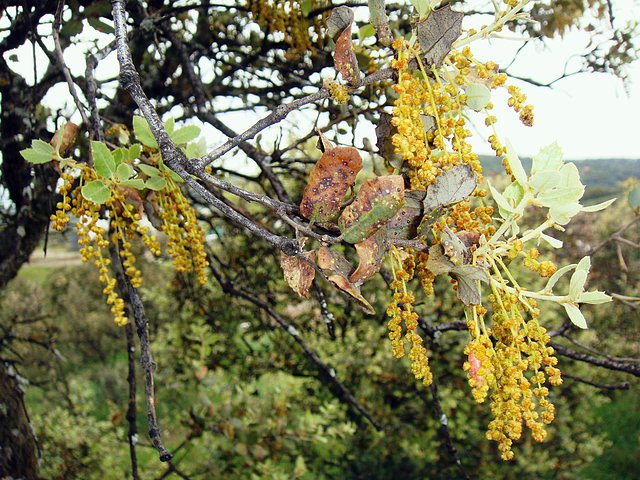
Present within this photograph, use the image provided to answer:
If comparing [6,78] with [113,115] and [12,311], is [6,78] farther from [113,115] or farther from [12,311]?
[12,311]

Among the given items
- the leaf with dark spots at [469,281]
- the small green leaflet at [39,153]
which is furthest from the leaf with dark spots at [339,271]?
the small green leaflet at [39,153]

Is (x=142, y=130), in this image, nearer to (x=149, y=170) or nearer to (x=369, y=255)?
(x=149, y=170)

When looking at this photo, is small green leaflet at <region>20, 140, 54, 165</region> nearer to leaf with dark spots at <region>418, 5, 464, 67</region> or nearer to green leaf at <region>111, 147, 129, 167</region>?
green leaf at <region>111, 147, 129, 167</region>

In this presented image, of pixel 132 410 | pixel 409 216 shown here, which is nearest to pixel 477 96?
pixel 409 216

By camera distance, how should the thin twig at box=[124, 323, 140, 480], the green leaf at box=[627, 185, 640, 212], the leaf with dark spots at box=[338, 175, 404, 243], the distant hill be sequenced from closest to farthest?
the leaf with dark spots at box=[338, 175, 404, 243], the thin twig at box=[124, 323, 140, 480], the green leaf at box=[627, 185, 640, 212], the distant hill

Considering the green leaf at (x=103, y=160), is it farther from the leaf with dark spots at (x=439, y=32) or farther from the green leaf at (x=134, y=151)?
the leaf with dark spots at (x=439, y=32)

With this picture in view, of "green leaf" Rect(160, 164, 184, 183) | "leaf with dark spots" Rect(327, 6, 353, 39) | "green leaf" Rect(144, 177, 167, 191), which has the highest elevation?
"leaf with dark spots" Rect(327, 6, 353, 39)

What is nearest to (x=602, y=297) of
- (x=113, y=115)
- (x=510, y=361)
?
(x=510, y=361)

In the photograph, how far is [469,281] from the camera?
2.03ft

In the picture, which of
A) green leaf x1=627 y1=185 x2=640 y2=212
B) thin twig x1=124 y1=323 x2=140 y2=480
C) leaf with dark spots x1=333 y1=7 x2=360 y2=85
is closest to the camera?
leaf with dark spots x1=333 y1=7 x2=360 y2=85

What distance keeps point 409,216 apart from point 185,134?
405 millimetres

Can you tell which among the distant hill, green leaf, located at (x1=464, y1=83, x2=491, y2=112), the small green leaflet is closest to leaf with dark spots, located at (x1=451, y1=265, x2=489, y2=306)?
green leaf, located at (x1=464, y1=83, x2=491, y2=112)

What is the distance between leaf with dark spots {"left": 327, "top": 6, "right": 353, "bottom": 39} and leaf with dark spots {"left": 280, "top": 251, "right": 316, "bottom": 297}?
1.01 feet

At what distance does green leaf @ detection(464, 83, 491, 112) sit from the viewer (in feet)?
2.25
